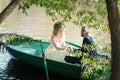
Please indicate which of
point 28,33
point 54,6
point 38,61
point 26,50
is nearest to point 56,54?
point 38,61

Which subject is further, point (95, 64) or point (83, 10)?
point (83, 10)

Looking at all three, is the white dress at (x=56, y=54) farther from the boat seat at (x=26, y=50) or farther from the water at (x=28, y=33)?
the boat seat at (x=26, y=50)

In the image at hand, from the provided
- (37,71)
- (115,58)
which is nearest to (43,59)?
(37,71)

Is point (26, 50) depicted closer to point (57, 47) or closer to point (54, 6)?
point (57, 47)

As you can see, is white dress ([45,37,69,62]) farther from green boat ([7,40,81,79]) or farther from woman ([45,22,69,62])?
green boat ([7,40,81,79])

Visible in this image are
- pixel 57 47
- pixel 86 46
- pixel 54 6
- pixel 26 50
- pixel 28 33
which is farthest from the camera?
pixel 28 33

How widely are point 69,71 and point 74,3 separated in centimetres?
328

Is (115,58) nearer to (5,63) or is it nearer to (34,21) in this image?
(5,63)

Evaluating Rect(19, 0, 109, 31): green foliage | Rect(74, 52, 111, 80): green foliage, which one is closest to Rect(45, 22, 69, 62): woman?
Rect(19, 0, 109, 31): green foliage

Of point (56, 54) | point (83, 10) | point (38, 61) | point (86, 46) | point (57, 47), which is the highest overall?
point (83, 10)

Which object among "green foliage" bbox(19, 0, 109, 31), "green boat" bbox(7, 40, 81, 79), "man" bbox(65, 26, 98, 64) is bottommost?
"green boat" bbox(7, 40, 81, 79)

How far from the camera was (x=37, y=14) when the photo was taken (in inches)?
963

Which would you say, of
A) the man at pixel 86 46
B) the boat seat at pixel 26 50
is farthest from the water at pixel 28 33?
the boat seat at pixel 26 50

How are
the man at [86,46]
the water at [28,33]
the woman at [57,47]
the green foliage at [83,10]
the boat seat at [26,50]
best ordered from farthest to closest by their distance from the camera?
1. the boat seat at [26,50]
2. the water at [28,33]
3. the woman at [57,47]
4. the man at [86,46]
5. the green foliage at [83,10]
